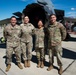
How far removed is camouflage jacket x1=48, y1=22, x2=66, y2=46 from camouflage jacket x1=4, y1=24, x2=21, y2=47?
1177 millimetres

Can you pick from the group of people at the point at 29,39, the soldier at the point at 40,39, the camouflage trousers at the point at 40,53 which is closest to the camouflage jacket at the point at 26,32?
the group of people at the point at 29,39

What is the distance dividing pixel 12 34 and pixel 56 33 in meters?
1.56

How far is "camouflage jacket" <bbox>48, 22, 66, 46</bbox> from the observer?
5.71 m

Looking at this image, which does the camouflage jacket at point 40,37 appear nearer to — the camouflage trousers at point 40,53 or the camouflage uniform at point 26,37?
the camouflage trousers at point 40,53

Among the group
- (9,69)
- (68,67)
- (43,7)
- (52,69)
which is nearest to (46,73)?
(52,69)

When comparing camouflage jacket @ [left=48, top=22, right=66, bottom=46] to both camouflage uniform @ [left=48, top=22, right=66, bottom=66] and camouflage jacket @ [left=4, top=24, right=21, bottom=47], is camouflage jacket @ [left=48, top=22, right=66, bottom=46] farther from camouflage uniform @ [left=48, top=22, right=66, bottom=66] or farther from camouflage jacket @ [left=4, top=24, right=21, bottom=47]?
camouflage jacket @ [left=4, top=24, right=21, bottom=47]

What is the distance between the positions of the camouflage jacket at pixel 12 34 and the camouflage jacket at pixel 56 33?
1177mm

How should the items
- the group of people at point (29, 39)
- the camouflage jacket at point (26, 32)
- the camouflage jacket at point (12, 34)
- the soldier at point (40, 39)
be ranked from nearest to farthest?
the group of people at point (29, 39) < the camouflage jacket at point (12, 34) < the soldier at point (40, 39) < the camouflage jacket at point (26, 32)

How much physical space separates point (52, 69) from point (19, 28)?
6.10 feet

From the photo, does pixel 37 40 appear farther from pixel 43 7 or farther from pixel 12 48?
pixel 43 7

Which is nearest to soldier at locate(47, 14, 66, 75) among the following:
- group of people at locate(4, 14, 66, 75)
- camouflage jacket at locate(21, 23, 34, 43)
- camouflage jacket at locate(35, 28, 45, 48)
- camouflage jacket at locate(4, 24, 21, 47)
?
group of people at locate(4, 14, 66, 75)

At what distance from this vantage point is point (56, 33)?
5770 mm

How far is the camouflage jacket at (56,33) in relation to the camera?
571 centimetres

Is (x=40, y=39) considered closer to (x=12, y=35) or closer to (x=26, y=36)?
(x=26, y=36)
